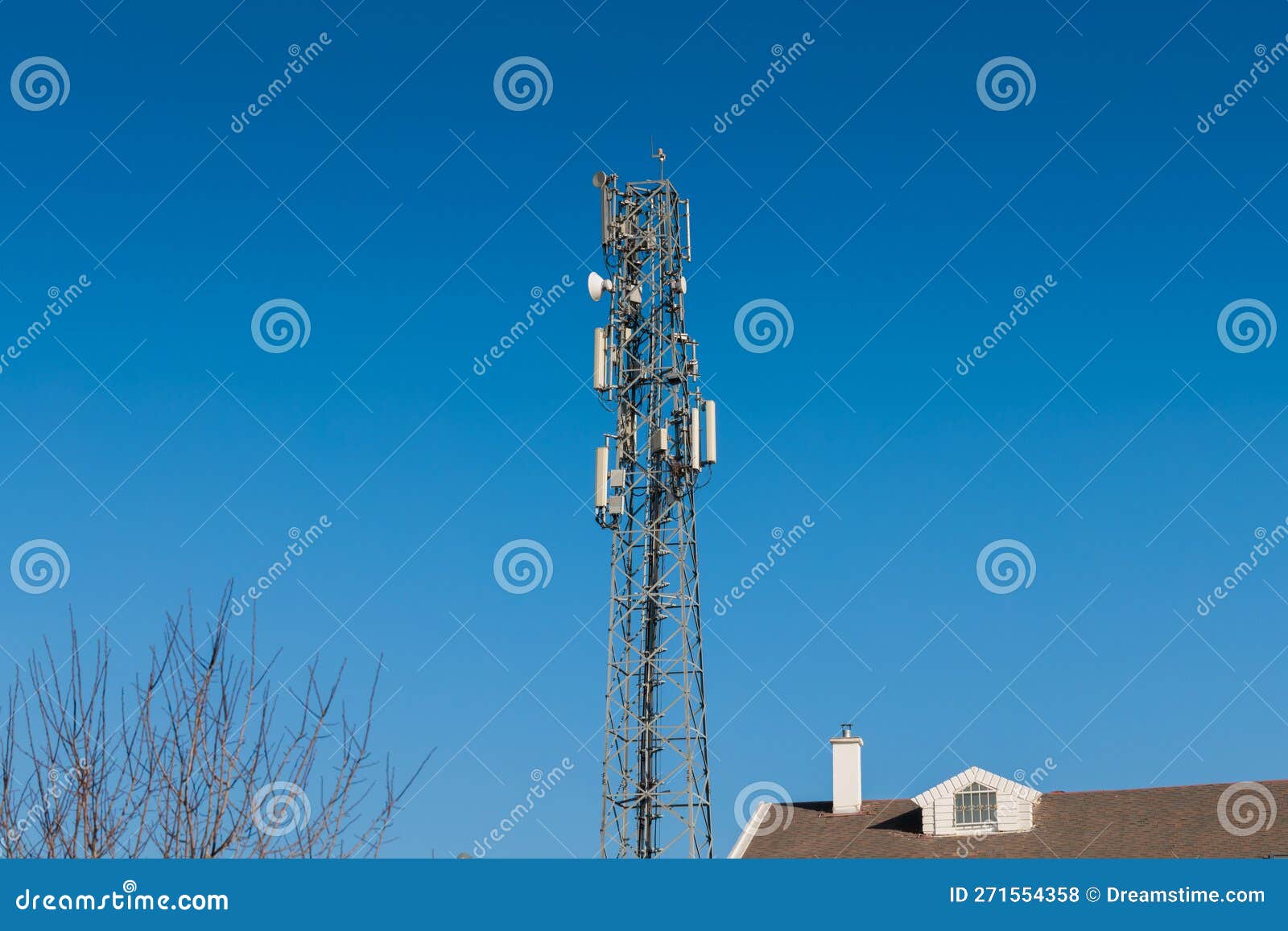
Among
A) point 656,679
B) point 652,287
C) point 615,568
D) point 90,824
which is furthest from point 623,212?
point 90,824

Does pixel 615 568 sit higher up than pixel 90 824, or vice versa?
pixel 615 568

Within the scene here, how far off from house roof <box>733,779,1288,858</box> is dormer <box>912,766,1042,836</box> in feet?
0.87

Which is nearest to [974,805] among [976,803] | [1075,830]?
[976,803]

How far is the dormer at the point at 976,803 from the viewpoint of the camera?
113 feet

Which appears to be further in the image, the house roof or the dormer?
the dormer

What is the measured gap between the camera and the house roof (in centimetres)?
3194

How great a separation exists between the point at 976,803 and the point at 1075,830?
223 centimetres

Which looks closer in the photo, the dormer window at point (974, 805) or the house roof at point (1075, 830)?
the house roof at point (1075, 830)

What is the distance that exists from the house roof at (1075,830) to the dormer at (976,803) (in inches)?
10.5

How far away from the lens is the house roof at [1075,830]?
1257 inches

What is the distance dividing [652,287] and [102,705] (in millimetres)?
18461

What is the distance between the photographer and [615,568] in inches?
1126

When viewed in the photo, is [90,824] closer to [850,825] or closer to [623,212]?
[623,212]

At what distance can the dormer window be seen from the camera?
34531 mm
